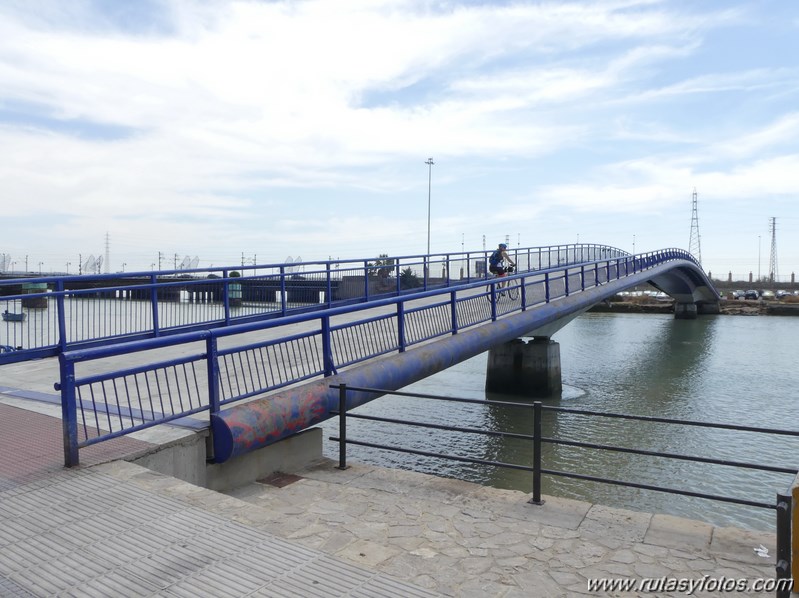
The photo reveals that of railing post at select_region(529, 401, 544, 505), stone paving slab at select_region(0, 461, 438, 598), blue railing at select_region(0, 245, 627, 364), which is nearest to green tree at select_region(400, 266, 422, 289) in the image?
blue railing at select_region(0, 245, 627, 364)

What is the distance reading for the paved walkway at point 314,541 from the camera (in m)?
3.89

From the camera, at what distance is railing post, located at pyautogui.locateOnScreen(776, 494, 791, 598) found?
3.56m

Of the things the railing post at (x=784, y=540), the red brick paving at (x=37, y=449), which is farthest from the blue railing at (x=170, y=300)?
the railing post at (x=784, y=540)

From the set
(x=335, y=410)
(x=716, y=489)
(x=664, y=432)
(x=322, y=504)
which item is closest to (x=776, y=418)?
(x=664, y=432)

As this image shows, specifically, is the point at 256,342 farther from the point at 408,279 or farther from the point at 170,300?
the point at 408,279

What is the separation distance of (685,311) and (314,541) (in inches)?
2444

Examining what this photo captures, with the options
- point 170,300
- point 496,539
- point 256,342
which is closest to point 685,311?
point 170,300

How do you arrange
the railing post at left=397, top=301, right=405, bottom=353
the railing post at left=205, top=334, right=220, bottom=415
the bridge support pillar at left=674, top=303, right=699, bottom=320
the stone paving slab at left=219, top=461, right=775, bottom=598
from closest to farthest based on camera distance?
the stone paving slab at left=219, top=461, right=775, bottom=598
the railing post at left=205, top=334, right=220, bottom=415
the railing post at left=397, top=301, right=405, bottom=353
the bridge support pillar at left=674, top=303, right=699, bottom=320

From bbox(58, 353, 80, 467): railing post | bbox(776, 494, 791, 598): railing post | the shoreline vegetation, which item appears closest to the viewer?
bbox(776, 494, 791, 598): railing post

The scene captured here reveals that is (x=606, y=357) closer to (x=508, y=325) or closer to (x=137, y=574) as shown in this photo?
(x=508, y=325)

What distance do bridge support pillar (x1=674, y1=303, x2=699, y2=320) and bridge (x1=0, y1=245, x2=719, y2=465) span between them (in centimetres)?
4106

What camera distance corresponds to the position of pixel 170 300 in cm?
1290

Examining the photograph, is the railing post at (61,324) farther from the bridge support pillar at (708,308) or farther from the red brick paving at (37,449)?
the bridge support pillar at (708,308)

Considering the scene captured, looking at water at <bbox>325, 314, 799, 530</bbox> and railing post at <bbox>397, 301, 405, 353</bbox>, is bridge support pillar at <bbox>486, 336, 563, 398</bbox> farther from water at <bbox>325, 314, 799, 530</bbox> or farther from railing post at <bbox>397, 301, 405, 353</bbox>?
railing post at <bbox>397, 301, 405, 353</bbox>
